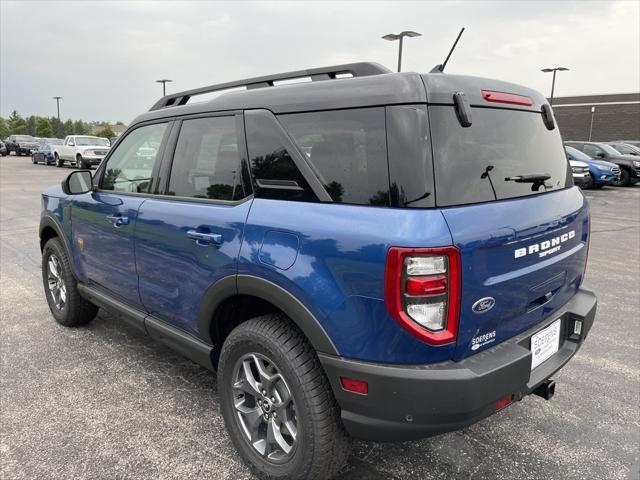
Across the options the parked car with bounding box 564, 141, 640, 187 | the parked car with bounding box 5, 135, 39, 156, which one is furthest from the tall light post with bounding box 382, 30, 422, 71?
the parked car with bounding box 5, 135, 39, 156

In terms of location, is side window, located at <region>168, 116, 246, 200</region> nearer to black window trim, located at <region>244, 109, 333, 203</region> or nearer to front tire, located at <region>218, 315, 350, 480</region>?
black window trim, located at <region>244, 109, 333, 203</region>

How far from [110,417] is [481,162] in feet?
8.12

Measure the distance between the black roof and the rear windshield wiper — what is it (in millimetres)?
344

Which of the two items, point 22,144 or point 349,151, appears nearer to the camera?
point 349,151

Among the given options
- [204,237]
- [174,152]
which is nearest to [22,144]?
[174,152]

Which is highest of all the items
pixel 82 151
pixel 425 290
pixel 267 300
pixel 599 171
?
pixel 82 151

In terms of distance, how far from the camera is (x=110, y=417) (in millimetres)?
2812

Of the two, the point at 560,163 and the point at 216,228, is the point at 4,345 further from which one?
the point at 560,163

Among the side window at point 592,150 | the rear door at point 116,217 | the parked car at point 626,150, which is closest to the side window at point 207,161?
the rear door at point 116,217

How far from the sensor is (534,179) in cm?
226

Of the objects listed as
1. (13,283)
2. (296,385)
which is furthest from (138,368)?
(13,283)

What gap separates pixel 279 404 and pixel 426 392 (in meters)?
0.73

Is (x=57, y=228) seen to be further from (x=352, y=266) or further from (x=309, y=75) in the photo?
(x=352, y=266)

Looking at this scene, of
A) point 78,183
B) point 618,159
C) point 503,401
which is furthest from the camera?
point 618,159
